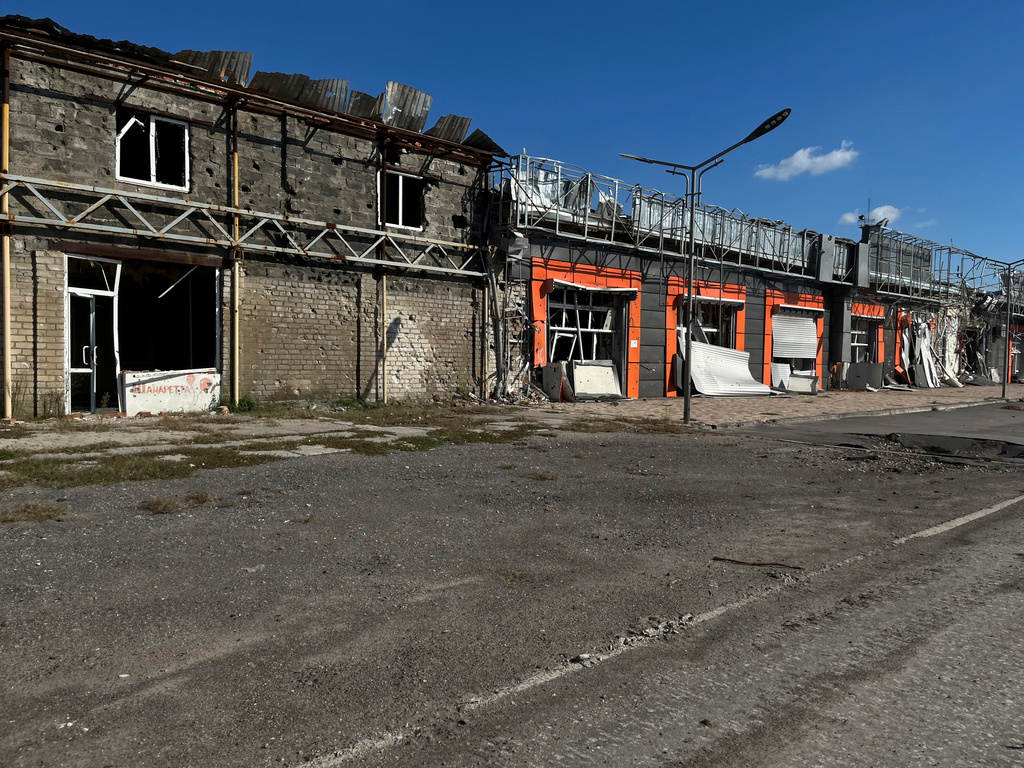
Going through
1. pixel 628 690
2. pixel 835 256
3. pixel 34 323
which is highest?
pixel 835 256

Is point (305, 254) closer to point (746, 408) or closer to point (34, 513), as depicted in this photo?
point (34, 513)

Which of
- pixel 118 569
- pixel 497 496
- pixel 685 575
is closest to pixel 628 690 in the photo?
pixel 685 575

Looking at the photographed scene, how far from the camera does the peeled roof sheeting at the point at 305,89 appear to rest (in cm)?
1543

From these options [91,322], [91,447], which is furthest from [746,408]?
[91,322]

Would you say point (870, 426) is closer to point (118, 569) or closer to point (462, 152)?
point (462, 152)

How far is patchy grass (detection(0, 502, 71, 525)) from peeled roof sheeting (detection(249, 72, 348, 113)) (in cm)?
1209

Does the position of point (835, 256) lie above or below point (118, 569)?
above

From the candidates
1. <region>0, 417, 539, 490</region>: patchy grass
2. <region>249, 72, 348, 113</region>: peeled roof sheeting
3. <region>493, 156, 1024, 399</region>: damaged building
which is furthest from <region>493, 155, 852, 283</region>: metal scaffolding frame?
<region>0, 417, 539, 490</region>: patchy grass

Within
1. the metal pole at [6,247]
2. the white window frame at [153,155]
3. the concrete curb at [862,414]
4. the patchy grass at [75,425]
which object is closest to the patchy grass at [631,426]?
the concrete curb at [862,414]

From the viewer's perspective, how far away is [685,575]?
4.81 m

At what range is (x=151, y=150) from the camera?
13898 mm

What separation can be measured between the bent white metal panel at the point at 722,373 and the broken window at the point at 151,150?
15.6 m

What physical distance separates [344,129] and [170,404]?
7.38 meters

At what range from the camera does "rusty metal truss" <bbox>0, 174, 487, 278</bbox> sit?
1250 cm
